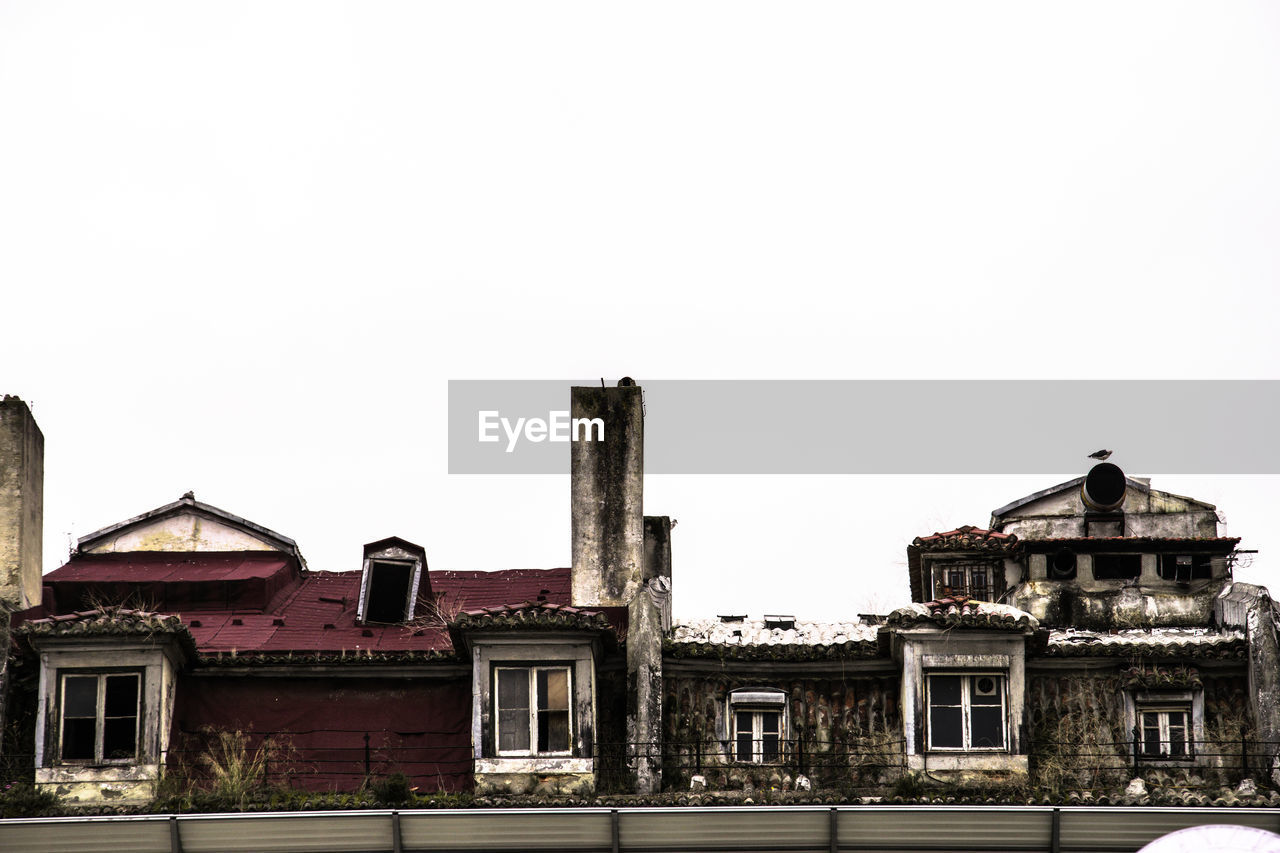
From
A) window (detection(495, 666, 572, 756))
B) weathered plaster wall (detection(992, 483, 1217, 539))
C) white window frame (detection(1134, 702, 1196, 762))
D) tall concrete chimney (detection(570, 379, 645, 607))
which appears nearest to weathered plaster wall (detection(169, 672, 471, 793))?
window (detection(495, 666, 572, 756))

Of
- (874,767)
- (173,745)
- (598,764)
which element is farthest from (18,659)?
(874,767)

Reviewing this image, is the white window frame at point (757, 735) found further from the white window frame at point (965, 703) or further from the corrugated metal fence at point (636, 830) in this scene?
the corrugated metal fence at point (636, 830)

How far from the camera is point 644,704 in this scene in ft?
111

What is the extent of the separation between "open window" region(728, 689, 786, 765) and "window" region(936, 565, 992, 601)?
7.10m

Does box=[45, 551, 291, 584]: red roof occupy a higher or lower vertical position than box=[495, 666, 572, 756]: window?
higher

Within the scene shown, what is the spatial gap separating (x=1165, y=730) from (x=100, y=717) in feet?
57.3

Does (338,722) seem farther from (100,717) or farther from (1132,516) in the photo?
(1132,516)

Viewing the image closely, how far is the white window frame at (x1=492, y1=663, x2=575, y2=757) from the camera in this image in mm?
33156

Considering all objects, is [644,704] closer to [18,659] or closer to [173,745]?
[173,745]

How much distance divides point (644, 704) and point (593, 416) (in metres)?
5.56

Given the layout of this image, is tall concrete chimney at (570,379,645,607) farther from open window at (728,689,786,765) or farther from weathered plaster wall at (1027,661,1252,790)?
weathered plaster wall at (1027,661,1252,790)

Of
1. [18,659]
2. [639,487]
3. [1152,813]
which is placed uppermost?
[639,487]

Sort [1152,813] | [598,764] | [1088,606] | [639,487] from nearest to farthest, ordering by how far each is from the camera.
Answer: [1152,813]
[598,764]
[639,487]
[1088,606]

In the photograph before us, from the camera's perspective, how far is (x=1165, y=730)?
34.3 meters
